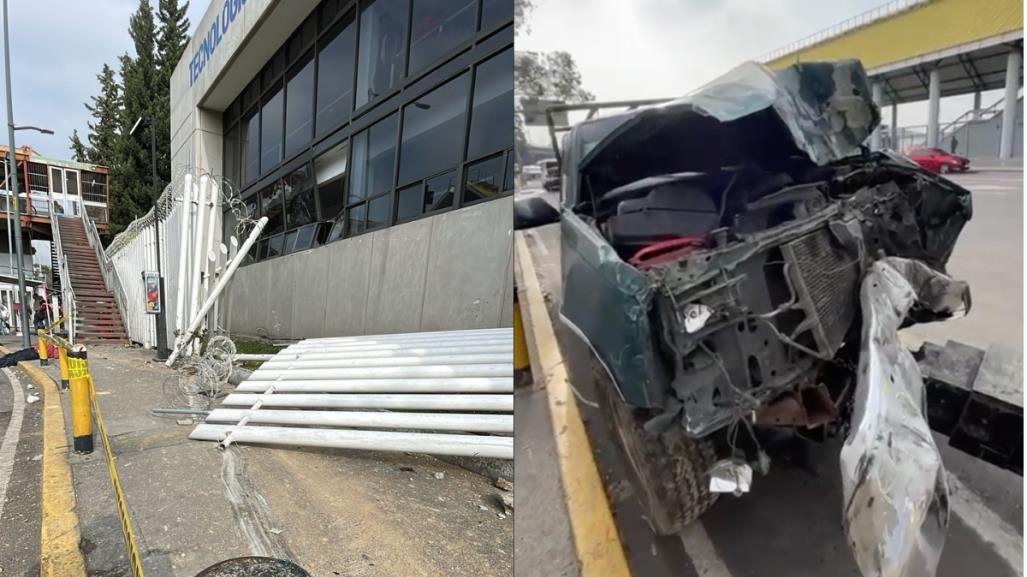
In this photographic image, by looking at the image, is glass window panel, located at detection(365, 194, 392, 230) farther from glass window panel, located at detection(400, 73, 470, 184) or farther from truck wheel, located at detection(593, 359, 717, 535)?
truck wheel, located at detection(593, 359, 717, 535)

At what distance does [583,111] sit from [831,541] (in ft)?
2.09

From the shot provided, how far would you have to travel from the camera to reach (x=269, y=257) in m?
6.54

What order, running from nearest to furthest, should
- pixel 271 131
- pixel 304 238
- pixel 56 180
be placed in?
1. pixel 304 238
2. pixel 271 131
3. pixel 56 180

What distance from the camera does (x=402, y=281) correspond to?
10.8 feet

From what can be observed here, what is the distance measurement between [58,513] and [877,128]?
3.89 m

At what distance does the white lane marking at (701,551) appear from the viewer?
2.31ft

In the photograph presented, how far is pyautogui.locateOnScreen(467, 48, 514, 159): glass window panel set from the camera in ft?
6.03

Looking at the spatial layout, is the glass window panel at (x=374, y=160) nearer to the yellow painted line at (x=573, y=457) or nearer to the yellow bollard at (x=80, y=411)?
the yellow bollard at (x=80, y=411)

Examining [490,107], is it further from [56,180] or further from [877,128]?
[56,180]

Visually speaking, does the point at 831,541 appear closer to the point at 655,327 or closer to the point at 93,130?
the point at 655,327

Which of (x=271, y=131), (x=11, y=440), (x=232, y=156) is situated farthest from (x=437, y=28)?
(x=232, y=156)

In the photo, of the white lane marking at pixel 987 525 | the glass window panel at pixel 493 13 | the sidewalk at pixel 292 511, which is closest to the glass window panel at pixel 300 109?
the sidewalk at pixel 292 511

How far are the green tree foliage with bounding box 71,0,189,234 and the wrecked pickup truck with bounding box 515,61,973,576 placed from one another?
6.87 m

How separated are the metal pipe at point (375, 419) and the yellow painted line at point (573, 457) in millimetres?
2107
